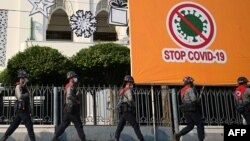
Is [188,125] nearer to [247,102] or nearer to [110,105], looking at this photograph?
[247,102]

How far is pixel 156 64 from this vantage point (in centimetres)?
1291

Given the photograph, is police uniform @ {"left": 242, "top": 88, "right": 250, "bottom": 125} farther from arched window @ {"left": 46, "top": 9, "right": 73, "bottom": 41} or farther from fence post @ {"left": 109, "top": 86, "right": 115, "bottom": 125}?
arched window @ {"left": 46, "top": 9, "right": 73, "bottom": 41}

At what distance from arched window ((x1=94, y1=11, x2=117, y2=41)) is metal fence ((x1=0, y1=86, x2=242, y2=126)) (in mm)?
13340

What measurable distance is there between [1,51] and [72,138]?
12516 mm

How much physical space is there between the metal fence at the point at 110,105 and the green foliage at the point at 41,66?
638cm

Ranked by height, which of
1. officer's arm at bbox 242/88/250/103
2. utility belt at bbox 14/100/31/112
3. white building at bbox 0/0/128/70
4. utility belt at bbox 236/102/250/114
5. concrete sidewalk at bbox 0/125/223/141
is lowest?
concrete sidewalk at bbox 0/125/223/141

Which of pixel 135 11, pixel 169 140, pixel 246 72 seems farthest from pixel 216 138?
pixel 135 11

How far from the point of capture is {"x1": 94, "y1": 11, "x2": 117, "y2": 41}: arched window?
26.7m

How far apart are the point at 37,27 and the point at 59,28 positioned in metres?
2.63

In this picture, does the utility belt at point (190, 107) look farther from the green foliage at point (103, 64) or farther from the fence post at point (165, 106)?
the green foliage at point (103, 64)

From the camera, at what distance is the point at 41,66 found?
62.7 feet

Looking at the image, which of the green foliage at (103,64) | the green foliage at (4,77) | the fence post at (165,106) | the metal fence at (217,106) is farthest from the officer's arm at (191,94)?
the green foliage at (4,77)

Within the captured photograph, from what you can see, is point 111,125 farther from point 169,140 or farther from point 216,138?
point 216,138

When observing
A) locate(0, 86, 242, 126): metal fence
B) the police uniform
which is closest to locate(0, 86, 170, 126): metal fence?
locate(0, 86, 242, 126): metal fence
